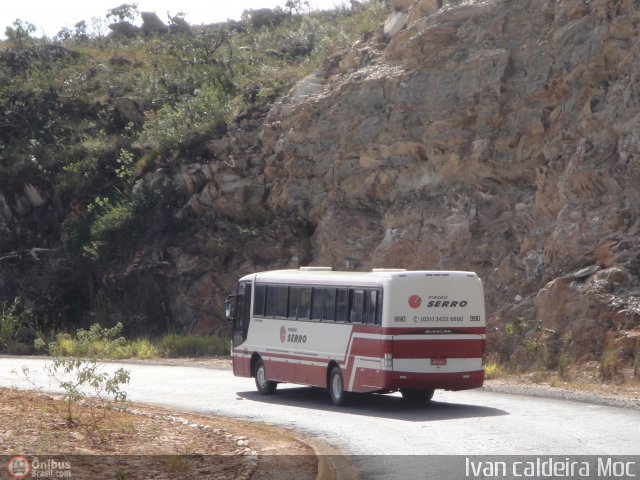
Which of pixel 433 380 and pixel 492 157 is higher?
pixel 492 157

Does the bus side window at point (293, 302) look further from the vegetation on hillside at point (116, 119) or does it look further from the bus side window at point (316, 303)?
the vegetation on hillside at point (116, 119)

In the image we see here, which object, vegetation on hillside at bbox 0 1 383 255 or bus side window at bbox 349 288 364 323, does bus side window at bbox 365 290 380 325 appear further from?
vegetation on hillside at bbox 0 1 383 255

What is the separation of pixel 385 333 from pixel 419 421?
2.08 m

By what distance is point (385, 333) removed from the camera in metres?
18.6

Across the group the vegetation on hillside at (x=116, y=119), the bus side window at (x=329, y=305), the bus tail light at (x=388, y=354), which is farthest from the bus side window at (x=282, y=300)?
the vegetation on hillside at (x=116, y=119)

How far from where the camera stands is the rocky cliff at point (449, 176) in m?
27.7

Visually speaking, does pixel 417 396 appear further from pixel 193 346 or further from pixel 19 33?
pixel 19 33

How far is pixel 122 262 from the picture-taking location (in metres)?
41.5

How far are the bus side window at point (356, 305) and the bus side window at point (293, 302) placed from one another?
197cm

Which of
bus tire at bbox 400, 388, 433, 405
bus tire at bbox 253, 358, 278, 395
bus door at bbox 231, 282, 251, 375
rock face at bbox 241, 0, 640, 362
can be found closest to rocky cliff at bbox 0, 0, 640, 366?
rock face at bbox 241, 0, 640, 362

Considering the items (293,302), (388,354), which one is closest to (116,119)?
(293,302)

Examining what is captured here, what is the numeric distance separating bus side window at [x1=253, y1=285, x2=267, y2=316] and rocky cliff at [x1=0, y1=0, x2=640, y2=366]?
7612 mm

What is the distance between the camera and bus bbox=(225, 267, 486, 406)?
1870cm

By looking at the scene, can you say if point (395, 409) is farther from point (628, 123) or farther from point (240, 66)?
point (240, 66)
